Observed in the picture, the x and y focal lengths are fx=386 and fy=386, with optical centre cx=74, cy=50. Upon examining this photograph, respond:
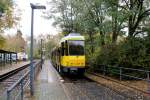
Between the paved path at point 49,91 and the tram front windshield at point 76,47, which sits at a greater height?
the tram front windshield at point 76,47

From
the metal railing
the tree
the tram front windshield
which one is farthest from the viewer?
the tree

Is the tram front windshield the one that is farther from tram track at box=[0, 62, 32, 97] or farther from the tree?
the tree

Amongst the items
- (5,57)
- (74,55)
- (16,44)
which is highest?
(16,44)

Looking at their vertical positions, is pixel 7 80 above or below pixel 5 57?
below

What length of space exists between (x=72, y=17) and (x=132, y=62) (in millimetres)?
34459

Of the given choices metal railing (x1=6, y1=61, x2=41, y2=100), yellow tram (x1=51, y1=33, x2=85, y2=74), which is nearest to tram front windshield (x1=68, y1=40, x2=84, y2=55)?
yellow tram (x1=51, y1=33, x2=85, y2=74)

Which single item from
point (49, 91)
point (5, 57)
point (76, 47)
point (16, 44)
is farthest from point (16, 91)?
point (16, 44)

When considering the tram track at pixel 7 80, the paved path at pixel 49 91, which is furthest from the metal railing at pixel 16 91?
the tram track at pixel 7 80

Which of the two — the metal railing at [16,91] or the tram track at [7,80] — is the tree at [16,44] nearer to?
the tram track at [7,80]

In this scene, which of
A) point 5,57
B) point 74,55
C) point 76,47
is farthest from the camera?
point 5,57

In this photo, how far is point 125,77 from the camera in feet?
86.2

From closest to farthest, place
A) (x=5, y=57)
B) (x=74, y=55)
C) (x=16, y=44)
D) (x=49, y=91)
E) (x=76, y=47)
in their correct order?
(x=49, y=91) < (x=74, y=55) < (x=76, y=47) < (x=5, y=57) < (x=16, y=44)

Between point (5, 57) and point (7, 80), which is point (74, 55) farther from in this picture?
point (5, 57)

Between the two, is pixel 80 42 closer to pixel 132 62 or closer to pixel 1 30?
pixel 132 62
